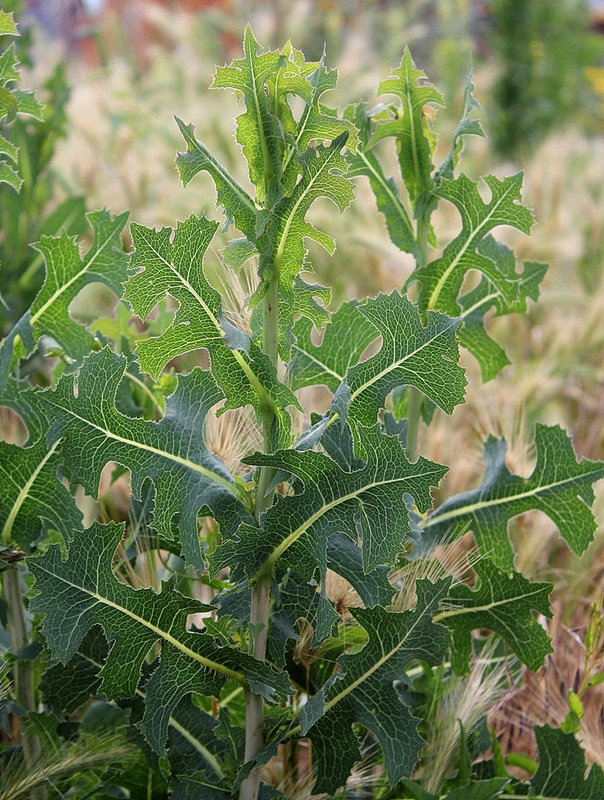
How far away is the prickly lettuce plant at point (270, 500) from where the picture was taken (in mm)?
660

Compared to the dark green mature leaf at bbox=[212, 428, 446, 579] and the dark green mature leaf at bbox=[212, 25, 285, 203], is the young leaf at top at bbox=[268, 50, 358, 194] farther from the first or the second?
the dark green mature leaf at bbox=[212, 428, 446, 579]

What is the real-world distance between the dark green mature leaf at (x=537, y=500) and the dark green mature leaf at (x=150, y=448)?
242 mm

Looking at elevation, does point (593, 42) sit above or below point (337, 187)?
below

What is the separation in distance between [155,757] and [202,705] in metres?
0.13

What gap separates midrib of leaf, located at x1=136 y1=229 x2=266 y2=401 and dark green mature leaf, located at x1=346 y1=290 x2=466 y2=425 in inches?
2.7

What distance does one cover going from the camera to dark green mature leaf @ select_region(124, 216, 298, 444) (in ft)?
2.15

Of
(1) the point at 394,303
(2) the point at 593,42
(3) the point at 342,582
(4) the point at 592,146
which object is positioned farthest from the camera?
(2) the point at 593,42

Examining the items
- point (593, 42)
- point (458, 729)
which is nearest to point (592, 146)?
point (593, 42)

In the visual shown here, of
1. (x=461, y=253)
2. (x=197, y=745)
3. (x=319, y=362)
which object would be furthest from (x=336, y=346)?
(x=197, y=745)

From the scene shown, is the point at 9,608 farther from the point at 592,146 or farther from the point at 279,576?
the point at 592,146

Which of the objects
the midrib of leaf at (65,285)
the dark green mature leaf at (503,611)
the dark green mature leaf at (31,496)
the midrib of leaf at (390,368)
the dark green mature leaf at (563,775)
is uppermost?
the midrib of leaf at (65,285)

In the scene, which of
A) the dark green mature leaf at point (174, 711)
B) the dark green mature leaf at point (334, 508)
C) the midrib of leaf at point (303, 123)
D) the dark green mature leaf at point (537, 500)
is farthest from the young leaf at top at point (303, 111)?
the dark green mature leaf at point (174, 711)

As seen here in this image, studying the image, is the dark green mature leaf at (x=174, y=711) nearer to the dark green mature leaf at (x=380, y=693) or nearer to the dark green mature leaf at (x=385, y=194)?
the dark green mature leaf at (x=380, y=693)

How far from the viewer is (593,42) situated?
5910mm
